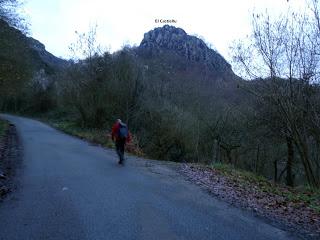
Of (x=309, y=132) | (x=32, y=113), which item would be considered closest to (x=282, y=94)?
(x=309, y=132)

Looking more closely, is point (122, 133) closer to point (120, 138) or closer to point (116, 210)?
point (120, 138)

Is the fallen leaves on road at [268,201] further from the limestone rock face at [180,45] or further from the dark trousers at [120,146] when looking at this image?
the limestone rock face at [180,45]

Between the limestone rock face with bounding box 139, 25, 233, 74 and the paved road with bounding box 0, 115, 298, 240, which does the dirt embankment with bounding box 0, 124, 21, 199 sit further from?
the limestone rock face with bounding box 139, 25, 233, 74

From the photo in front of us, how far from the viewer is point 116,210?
874 cm

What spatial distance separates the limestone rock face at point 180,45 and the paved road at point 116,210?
2196 cm

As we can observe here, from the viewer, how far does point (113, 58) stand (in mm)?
34719

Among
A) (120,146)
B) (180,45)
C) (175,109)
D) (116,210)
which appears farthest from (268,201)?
(180,45)

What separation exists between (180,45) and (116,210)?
145 feet

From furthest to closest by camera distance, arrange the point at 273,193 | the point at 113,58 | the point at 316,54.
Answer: the point at 113,58 < the point at 316,54 < the point at 273,193

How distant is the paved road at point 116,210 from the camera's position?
729 centimetres

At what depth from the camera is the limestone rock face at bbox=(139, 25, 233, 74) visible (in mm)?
38438

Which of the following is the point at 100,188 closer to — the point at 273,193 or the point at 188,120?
the point at 273,193

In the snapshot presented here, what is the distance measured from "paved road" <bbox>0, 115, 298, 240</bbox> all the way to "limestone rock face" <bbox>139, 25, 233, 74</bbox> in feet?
72.1

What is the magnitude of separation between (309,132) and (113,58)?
802 inches
